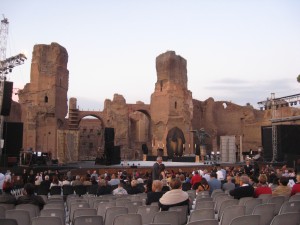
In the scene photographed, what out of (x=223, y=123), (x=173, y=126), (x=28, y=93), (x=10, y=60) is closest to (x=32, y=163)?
(x=10, y=60)

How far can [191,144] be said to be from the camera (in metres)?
50.2

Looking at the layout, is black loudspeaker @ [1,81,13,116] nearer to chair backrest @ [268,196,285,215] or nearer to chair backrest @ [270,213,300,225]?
chair backrest @ [268,196,285,215]

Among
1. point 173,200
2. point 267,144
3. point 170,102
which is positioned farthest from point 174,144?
point 173,200

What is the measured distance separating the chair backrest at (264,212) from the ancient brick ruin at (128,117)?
104 feet

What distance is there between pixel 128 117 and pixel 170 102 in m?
6.99

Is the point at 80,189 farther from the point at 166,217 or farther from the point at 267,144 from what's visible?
the point at 267,144

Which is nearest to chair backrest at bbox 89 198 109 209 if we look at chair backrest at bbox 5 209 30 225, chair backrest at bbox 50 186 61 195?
chair backrest at bbox 5 209 30 225

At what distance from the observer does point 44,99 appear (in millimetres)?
43219

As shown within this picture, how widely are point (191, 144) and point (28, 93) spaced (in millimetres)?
22121

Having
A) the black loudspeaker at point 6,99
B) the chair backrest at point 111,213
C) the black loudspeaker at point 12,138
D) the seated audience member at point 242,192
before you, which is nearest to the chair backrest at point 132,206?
the chair backrest at point 111,213

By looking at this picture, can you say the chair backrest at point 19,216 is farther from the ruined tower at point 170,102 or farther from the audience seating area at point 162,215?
the ruined tower at point 170,102

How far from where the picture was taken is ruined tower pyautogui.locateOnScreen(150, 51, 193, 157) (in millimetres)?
50438

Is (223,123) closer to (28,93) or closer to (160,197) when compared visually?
(28,93)

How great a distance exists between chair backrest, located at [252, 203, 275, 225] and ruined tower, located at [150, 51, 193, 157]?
43.1 meters
